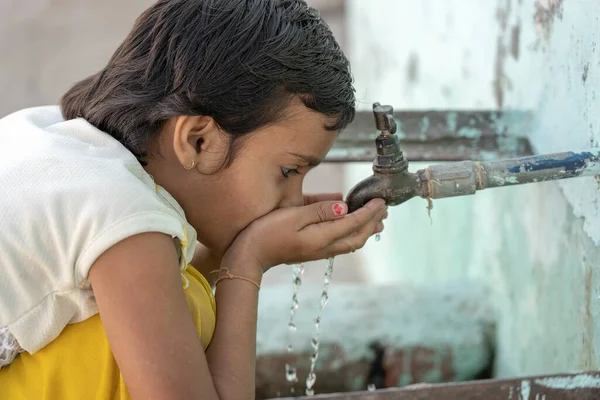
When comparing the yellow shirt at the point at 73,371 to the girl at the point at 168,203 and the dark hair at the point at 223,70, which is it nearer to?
the girl at the point at 168,203

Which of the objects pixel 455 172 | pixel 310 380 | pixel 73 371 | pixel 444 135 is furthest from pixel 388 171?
pixel 310 380

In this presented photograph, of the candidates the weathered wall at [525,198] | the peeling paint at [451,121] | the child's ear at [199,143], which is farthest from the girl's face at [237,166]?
the peeling paint at [451,121]

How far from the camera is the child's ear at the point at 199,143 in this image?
1556 mm

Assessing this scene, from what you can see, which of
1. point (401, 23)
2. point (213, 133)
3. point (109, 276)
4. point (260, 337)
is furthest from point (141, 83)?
point (401, 23)

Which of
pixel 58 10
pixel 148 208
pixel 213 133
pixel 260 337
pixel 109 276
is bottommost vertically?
pixel 260 337

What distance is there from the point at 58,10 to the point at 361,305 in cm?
722

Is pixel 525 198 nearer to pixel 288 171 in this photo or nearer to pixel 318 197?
pixel 318 197

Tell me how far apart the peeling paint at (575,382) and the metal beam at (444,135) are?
40.2 inches

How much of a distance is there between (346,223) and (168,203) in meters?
0.36

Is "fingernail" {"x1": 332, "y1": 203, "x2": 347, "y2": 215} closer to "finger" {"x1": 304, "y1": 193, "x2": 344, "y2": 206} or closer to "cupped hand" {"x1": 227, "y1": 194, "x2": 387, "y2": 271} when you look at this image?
"cupped hand" {"x1": 227, "y1": 194, "x2": 387, "y2": 271}

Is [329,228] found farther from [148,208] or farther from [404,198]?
[148,208]

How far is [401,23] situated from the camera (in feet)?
14.2

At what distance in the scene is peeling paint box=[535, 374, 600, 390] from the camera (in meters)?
1.16

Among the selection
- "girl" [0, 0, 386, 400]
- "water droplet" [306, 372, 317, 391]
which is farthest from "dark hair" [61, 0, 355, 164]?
"water droplet" [306, 372, 317, 391]
